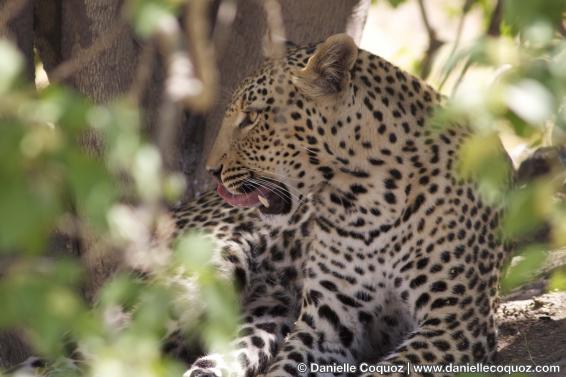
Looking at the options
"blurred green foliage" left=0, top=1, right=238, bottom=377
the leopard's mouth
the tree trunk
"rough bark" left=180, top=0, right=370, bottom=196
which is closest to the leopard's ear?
the leopard's mouth

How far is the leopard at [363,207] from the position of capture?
18.4ft

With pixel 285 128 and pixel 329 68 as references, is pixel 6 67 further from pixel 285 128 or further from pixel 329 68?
pixel 285 128

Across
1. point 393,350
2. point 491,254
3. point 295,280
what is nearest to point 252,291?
point 295,280

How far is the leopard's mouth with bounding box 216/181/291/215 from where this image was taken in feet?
19.6

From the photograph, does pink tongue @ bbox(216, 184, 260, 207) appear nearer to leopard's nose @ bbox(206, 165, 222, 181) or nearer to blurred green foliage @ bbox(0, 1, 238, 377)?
leopard's nose @ bbox(206, 165, 222, 181)

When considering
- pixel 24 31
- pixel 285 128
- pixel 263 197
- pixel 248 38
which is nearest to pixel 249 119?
pixel 285 128

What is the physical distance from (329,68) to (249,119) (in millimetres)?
612

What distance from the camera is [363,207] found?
5.91 metres

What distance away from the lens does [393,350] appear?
5.77 m

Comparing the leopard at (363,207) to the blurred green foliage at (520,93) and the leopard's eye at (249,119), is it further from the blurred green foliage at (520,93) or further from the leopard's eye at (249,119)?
the blurred green foliage at (520,93)

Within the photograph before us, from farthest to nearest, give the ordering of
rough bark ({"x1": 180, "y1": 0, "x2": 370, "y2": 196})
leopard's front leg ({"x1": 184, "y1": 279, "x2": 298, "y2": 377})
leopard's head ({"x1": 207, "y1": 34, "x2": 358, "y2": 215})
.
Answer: rough bark ({"x1": 180, "y1": 0, "x2": 370, "y2": 196}) → leopard's front leg ({"x1": 184, "y1": 279, "x2": 298, "y2": 377}) → leopard's head ({"x1": 207, "y1": 34, "x2": 358, "y2": 215})

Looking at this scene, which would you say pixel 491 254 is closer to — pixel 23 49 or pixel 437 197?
pixel 437 197

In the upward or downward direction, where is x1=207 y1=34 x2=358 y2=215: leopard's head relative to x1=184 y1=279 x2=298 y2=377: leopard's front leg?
upward

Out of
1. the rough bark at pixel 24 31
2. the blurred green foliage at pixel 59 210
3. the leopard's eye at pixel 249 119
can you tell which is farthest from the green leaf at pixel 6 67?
the rough bark at pixel 24 31
